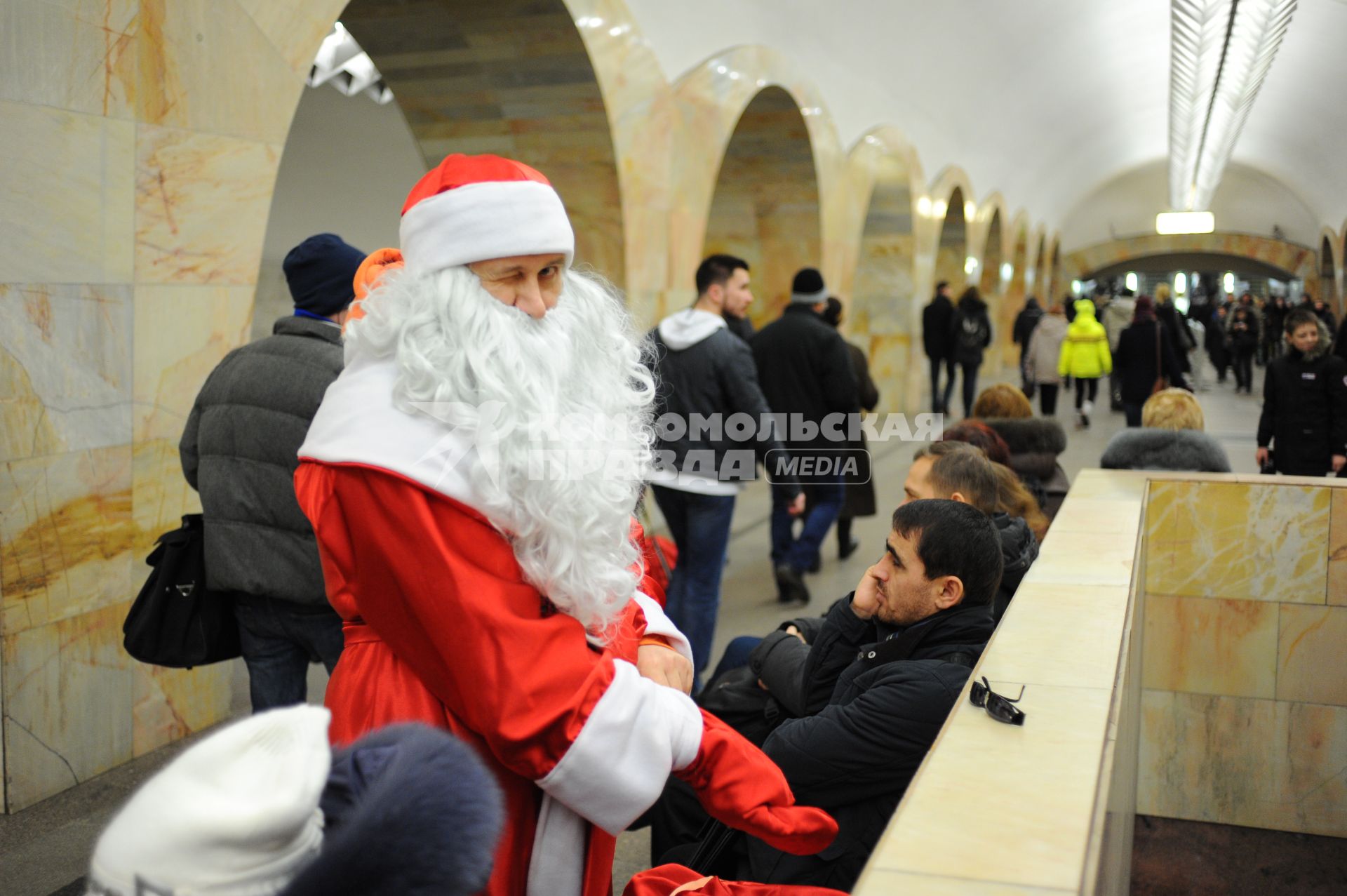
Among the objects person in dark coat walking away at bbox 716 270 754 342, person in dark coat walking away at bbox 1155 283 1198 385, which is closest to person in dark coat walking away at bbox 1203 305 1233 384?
person in dark coat walking away at bbox 1155 283 1198 385

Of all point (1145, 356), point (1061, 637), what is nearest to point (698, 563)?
point (1061, 637)

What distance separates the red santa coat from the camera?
152 centimetres

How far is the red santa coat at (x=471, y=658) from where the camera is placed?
59.7 inches

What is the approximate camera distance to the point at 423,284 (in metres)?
1.69

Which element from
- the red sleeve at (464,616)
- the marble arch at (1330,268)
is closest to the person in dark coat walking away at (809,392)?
the red sleeve at (464,616)

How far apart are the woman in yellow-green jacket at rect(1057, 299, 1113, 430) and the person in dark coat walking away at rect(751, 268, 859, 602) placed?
8153 mm

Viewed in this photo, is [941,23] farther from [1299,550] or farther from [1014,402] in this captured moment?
[1299,550]

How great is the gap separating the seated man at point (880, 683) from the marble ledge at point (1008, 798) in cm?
22

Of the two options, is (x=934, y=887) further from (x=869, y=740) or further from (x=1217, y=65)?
(x=1217, y=65)

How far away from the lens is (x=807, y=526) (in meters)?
6.06

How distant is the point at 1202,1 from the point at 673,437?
10677 mm

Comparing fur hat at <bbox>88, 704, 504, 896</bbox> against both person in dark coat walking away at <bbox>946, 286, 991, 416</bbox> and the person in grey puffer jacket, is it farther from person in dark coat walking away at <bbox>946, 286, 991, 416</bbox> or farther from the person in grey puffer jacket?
person in dark coat walking away at <bbox>946, 286, 991, 416</bbox>

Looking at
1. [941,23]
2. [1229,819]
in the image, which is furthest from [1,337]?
[941,23]

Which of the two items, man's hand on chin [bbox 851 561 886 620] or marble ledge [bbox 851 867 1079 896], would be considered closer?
marble ledge [bbox 851 867 1079 896]
